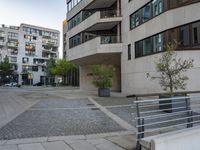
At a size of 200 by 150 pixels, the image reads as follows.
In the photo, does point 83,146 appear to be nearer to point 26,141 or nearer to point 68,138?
point 68,138

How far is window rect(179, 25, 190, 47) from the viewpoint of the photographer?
17.3 meters

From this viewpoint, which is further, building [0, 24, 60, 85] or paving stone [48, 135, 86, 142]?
building [0, 24, 60, 85]

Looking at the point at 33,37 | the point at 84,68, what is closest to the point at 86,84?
the point at 84,68

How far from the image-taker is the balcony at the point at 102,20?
88.1 ft

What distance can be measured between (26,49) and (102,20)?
66.2m

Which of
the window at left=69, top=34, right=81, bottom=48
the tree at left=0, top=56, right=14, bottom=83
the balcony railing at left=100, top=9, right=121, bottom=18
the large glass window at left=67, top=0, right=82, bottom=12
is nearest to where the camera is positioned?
the balcony railing at left=100, top=9, right=121, bottom=18

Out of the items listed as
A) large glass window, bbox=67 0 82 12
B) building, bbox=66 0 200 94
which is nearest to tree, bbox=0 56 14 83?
large glass window, bbox=67 0 82 12

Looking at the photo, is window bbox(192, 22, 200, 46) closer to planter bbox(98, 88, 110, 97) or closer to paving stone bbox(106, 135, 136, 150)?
planter bbox(98, 88, 110, 97)

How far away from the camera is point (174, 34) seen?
59.4ft

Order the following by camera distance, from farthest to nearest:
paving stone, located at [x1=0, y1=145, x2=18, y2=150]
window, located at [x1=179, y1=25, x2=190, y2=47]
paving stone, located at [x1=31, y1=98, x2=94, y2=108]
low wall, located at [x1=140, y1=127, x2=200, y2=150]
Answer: window, located at [x1=179, y1=25, x2=190, y2=47], paving stone, located at [x1=31, y1=98, x2=94, y2=108], paving stone, located at [x1=0, y1=145, x2=18, y2=150], low wall, located at [x1=140, y1=127, x2=200, y2=150]

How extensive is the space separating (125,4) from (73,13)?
12.0 meters

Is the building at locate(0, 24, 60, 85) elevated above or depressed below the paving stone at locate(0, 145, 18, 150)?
above

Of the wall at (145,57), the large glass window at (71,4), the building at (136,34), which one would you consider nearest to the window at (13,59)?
the large glass window at (71,4)

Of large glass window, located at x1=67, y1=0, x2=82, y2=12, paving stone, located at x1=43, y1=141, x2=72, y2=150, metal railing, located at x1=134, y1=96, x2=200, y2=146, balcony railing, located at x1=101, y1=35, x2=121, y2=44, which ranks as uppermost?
large glass window, located at x1=67, y1=0, x2=82, y2=12
